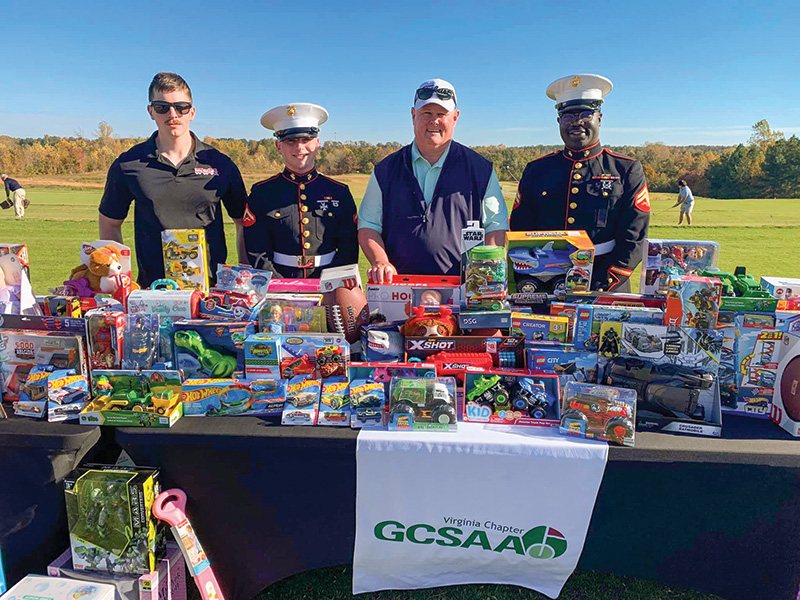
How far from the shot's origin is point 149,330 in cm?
187

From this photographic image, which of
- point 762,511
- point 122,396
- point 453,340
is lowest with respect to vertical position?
point 762,511

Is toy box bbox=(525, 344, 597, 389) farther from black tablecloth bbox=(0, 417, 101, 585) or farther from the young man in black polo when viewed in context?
the young man in black polo

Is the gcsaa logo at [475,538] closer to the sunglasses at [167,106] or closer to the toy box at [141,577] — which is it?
the toy box at [141,577]

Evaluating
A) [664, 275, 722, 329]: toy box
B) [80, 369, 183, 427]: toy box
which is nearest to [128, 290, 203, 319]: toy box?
[80, 369, 183, 427]: toy box

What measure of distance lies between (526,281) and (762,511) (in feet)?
3.82

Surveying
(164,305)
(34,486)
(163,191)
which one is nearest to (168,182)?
(163,191)

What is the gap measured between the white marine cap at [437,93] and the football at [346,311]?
1.29 meters

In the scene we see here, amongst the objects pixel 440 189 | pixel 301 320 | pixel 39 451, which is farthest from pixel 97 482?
pixel 440 189

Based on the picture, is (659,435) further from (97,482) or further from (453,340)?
(97,482)

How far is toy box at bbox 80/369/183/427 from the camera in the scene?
1.72 metres

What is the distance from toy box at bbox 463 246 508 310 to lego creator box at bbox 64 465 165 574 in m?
1.31

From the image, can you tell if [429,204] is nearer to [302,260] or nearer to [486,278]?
[302,260]

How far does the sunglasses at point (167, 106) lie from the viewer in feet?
9.51

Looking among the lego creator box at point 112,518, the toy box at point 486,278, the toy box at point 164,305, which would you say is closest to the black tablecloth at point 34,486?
the lego creator box at point 112,518
